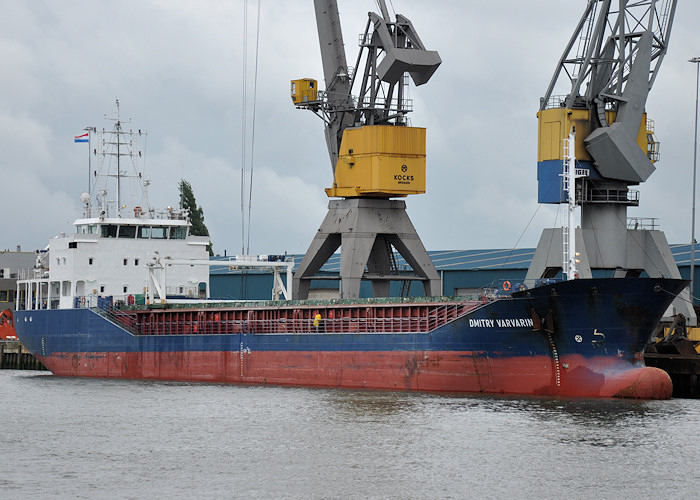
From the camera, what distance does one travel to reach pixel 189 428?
27.5m

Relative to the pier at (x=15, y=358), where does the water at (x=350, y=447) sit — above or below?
below

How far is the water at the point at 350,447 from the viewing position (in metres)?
21.3

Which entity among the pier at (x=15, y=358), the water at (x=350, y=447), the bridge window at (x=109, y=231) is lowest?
the water at (x=350, y=447)

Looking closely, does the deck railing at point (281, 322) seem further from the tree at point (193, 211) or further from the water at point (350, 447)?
the tree at point (193, 211)

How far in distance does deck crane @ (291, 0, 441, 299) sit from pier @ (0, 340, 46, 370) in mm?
16784

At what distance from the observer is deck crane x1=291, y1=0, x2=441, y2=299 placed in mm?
38344

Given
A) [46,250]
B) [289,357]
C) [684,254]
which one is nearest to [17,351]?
[46,250]

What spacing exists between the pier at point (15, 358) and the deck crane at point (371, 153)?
16784 millimetres

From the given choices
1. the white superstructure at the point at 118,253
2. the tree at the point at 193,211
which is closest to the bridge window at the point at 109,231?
the white superstructure at the point at 118,253

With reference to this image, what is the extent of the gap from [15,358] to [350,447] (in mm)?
32006

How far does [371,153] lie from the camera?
38.5 meters

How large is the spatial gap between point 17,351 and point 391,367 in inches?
981

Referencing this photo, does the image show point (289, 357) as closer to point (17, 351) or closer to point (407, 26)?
point (407, 26)

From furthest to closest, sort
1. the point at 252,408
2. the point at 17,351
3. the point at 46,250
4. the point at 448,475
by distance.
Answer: the point at 17,351, the point at 46,250, the point at 252,408, the point at 448,475
